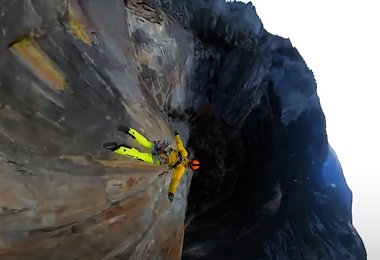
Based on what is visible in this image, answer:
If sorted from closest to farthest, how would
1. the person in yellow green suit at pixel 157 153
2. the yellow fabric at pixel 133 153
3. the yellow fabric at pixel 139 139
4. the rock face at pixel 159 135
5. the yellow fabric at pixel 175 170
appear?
the rock face at pixel 159 135
the yellow fabric at pixel 133 153
the person in yellow green suit at pixel 157 153
the yellow fabric at pixel 139 139
the yellow fabric at pixel 175 170

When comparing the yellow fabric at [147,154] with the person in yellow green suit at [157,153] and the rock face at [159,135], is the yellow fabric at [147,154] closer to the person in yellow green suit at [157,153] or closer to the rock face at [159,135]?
the person in yellow green suit at [157,153]

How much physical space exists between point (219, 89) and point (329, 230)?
9.83 m

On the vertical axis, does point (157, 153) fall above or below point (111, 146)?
below

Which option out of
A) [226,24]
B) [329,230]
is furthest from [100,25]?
[329,230]

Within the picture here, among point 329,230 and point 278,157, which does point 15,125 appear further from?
point 329,230

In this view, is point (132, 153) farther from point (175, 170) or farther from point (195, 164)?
point (175, 170)

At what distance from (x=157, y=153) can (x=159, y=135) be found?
1.21m

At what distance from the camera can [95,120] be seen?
25.9 ft

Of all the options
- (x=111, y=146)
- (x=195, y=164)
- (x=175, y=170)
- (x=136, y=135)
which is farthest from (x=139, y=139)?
(x=175, y=170)

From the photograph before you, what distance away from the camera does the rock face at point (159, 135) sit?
21.9 ft

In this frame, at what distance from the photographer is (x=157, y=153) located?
9.11 metres

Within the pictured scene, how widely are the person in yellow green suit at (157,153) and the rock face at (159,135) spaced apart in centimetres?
24

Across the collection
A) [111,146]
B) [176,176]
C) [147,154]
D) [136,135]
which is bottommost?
[176,176]

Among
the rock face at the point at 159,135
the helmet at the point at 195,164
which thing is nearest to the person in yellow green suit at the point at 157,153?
the helmet at the point at 195,164
